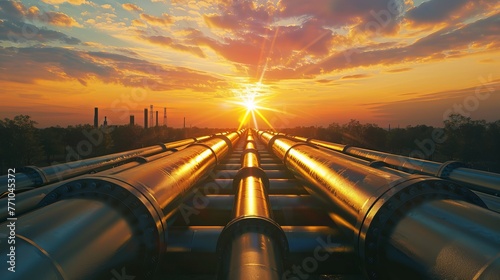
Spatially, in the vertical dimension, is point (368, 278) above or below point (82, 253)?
below

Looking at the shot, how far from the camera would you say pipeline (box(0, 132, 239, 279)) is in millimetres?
3012

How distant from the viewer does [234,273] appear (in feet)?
11.8

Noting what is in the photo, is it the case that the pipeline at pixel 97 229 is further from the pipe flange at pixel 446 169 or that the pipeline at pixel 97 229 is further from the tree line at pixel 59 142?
the tree line at pixel 59 142

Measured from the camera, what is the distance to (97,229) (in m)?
3.81

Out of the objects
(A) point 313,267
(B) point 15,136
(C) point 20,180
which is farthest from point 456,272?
(B) point 15,136

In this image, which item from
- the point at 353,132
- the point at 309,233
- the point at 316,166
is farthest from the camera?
the point at 353,132

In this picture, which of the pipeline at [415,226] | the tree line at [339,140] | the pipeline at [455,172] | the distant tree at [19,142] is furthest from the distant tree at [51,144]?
the pipeline at [415,226]

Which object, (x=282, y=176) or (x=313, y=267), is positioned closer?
(x=313, y=267)

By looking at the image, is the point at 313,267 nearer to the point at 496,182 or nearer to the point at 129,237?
the point at 129,237

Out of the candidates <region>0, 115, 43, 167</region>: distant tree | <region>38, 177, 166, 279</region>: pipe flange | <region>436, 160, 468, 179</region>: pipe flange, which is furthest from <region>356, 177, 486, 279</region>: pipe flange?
<region>0, 115, 43, 167</region>: distant tree

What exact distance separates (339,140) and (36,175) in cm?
6685

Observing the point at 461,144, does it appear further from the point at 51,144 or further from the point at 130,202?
the point at 51,144

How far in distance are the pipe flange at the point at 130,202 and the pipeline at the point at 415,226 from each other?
9.53 feet

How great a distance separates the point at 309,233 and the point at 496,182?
5699 millimetres
